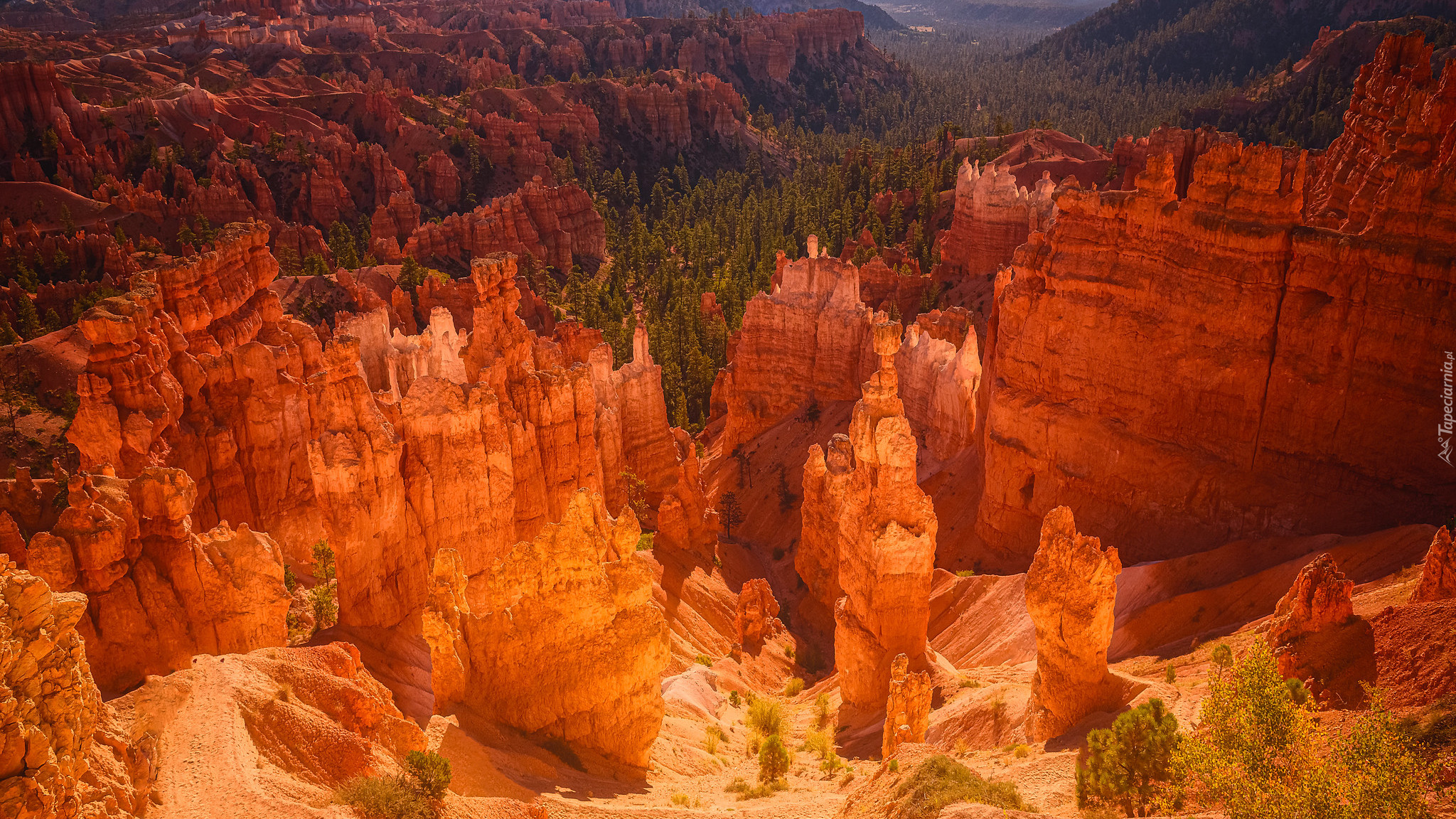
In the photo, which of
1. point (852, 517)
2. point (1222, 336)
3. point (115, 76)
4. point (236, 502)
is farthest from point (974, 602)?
point (115, 76)

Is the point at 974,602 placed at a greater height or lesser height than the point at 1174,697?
lesser

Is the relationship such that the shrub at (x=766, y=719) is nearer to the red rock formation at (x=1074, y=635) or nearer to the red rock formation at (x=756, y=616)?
the red rock formation at (x=756, y=616)

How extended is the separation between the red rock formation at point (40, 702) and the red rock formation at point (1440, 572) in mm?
20659

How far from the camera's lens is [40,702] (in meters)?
10.9

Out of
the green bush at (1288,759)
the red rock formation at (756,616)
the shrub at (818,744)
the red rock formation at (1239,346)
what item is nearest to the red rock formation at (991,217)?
the red rock formation at (1239,346)

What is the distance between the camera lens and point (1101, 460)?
31.8 meters

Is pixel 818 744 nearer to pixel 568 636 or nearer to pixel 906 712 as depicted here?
pixel 906 712

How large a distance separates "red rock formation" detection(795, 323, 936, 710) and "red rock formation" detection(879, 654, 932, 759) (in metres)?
2.89

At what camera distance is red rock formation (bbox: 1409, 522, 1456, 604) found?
1675 centimetres

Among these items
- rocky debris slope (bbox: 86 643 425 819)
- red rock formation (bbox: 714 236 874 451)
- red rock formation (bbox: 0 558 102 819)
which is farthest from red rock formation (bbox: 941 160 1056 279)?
red rock formation (bbox: 0 558 102 819)

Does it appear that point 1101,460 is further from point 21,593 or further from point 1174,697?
point 21,593

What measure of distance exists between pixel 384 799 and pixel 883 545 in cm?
1580

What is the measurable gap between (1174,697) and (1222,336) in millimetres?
13856

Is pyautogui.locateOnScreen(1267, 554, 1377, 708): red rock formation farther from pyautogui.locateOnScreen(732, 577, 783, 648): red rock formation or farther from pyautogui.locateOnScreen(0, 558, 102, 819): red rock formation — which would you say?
pyautogui.locateOnScreen(0, 558, 102, 819): red rock formation
